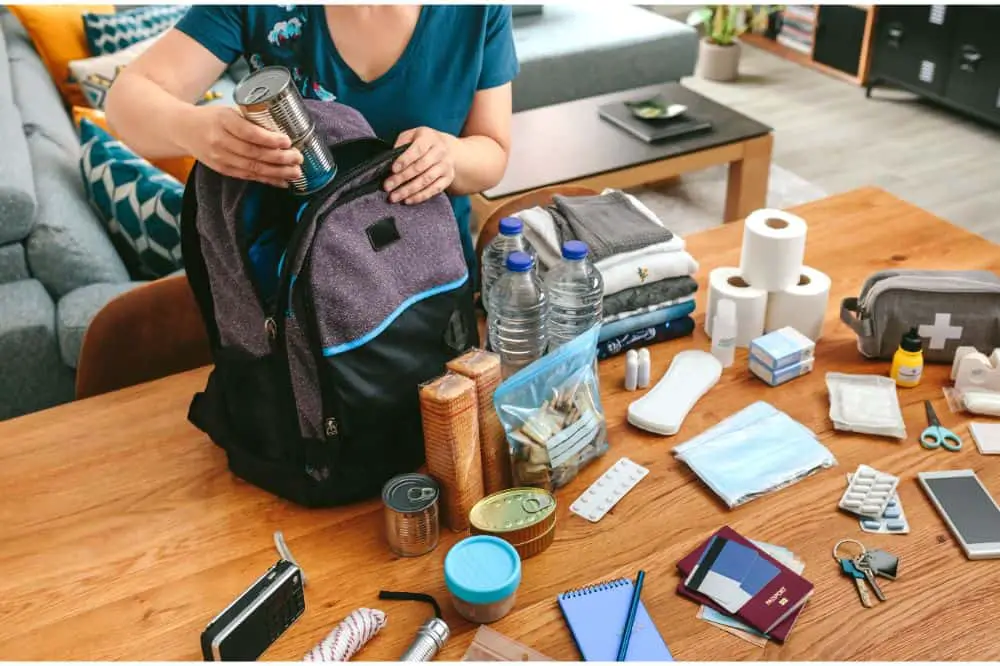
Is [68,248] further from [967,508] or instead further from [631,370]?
[967,508]

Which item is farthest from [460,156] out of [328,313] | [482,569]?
[482,569]

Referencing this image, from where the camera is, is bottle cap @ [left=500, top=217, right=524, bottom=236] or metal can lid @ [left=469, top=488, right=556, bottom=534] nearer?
metal can lid @ [left=469, top=488, right=556, bottom=534]

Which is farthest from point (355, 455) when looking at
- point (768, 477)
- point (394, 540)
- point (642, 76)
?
point (642, 76)

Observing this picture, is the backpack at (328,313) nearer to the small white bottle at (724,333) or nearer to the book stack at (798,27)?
the small white bottle at (724,333)

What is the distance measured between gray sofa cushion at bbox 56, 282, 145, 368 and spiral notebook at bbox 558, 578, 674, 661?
127 centimetres

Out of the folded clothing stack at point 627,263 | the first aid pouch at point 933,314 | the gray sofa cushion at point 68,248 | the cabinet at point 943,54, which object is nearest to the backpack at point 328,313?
the folded clothing stack at point 627,263

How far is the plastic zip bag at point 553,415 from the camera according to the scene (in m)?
1.08

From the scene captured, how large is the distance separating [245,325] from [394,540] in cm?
31

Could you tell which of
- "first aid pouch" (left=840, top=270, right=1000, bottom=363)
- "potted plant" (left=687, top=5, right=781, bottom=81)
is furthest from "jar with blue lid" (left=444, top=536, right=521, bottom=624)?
"potted plant" (left=687, top=5, right=781, bottom=81)

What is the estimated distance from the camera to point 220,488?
3.87 ft

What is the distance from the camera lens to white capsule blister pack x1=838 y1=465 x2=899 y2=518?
3.60 feet

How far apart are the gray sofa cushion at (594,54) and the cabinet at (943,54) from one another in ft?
3.13

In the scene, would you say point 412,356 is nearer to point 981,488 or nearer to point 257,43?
point 257,43

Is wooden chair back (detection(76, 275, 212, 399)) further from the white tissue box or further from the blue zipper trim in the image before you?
the white tissue box
